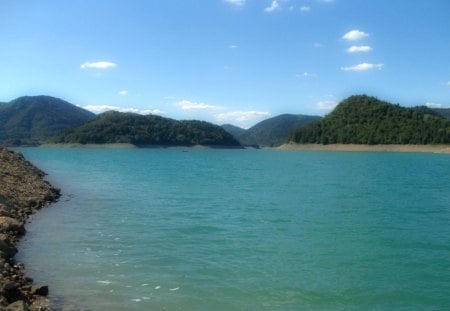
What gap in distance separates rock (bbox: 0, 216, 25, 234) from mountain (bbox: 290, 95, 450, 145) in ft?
458

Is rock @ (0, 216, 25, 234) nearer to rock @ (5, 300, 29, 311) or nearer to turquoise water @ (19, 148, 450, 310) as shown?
turquoise water @ (19, 148, 450, 310)

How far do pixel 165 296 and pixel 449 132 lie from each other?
144619 mm

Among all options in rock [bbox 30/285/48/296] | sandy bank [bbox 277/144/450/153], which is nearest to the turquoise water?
rock [bbox 30/285/48/296]

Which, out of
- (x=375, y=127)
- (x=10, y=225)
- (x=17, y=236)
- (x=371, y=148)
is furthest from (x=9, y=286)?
(x=375, y=127)

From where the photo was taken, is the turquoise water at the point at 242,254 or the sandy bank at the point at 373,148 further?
the sandy bank at the point at 373,148

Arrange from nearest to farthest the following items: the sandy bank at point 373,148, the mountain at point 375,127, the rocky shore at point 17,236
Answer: the rocky shore at point 17,236
the sandy bank at point 373,148
the mountain at point 375,127

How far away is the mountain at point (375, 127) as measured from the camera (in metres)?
149

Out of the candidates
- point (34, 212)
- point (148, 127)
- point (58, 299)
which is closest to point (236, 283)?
point (58, 299)

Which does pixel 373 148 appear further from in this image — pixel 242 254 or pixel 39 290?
pixel 39 290

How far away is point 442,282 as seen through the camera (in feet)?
36.8

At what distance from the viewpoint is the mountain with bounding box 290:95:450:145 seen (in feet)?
489

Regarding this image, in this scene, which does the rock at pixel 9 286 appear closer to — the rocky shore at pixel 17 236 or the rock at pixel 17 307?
the rocky shore at pixel 17 236

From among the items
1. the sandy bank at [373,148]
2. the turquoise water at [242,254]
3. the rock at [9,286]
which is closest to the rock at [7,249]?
the turquoise water at [242,254]

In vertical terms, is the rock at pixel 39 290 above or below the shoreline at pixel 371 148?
below
